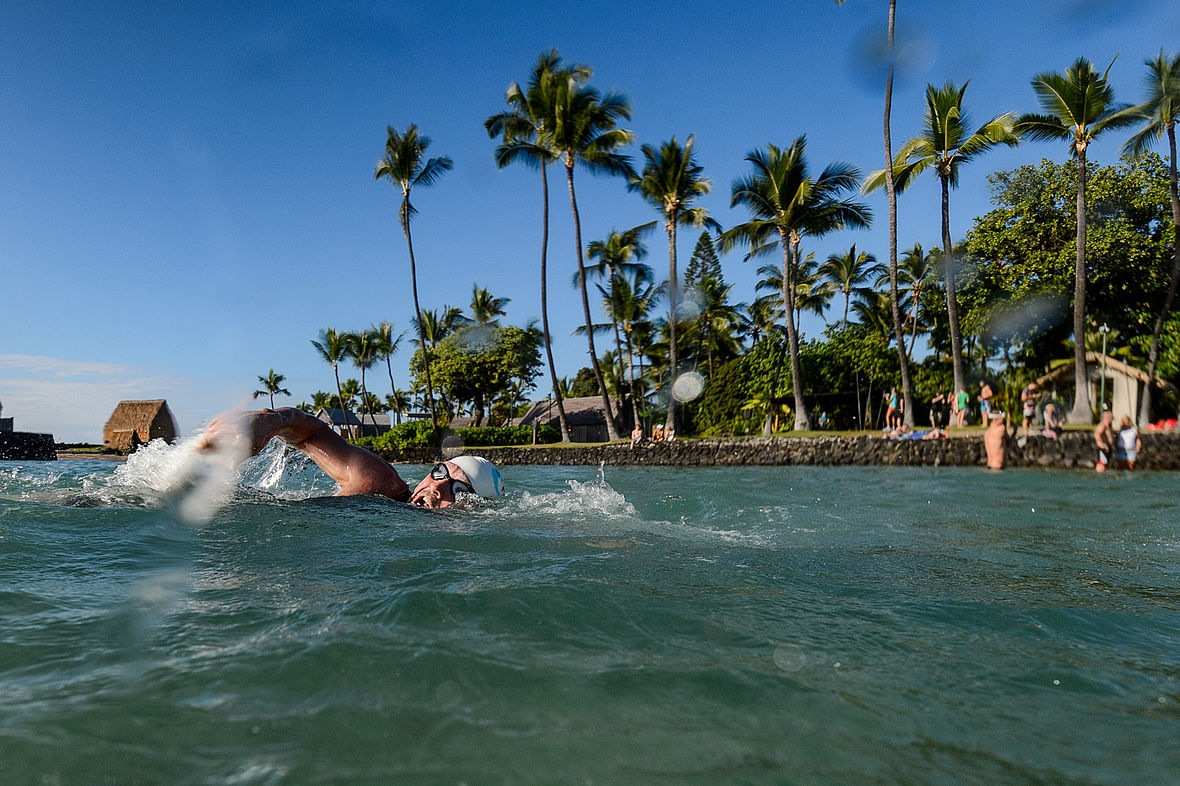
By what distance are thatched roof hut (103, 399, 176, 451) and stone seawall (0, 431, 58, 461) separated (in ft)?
27.8

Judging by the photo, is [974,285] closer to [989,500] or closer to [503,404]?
[989,500]

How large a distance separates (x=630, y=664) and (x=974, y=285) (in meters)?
31.4

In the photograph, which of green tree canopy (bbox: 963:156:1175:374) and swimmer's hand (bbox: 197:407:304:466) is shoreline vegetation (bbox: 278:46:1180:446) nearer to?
green tree canopy (bbox: 963:156:1175:374)

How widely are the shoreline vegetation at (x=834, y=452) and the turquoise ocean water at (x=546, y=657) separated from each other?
12.6m

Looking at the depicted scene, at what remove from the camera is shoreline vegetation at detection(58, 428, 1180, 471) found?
13997mm

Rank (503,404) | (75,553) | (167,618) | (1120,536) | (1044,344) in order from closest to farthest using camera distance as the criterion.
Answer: (167,618), (75,553), (1120,536), (1044,344), (503,404)

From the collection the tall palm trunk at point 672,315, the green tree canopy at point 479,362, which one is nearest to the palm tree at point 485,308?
the green tree canopy at point 479,362

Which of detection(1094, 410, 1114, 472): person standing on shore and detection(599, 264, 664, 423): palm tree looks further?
detection(599, 264, 664, 423): palm tree

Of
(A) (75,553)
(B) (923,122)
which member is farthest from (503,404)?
(A) (75,553)

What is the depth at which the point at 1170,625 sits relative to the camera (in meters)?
2.35

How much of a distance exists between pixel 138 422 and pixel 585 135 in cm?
3237

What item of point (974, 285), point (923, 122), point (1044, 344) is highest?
point (923, 122)

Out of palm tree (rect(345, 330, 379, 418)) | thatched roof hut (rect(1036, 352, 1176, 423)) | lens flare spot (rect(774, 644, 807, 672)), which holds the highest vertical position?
palm tree (rect(345, 330, 379, 418))

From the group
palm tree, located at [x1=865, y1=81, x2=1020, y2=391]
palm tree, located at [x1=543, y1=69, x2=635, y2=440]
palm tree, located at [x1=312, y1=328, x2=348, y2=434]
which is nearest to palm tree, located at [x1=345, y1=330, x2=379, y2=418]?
palm tree, located at [x1=312, y1=328, x2=348, y2=434]
